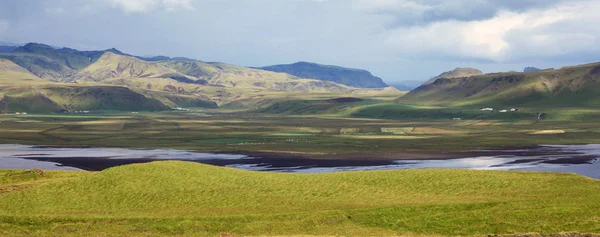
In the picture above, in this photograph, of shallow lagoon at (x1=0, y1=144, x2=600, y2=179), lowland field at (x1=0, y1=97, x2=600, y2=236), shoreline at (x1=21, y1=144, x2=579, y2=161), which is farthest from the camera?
shoreline at (x1=21, y1=144, x2=579, y2=161)

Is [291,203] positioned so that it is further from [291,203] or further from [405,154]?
[405,154]

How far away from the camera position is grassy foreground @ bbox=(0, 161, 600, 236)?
50531mm

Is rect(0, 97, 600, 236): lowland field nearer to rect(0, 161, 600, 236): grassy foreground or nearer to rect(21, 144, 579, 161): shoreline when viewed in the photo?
rect(0, 161, 600, 236): grassy foreground

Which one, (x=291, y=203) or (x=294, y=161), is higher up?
(x=291, y=203)

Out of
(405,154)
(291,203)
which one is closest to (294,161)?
(405,154)

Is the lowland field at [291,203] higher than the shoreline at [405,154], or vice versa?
the lowland field at [291,203]


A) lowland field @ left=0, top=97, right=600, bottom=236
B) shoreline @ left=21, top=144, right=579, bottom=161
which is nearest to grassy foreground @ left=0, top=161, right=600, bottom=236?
lowland field @ left=0, top=97, right=600, bottom=236

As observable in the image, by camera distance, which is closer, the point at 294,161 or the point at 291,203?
the point at 291,203

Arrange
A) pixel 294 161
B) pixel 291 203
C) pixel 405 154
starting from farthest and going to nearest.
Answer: pixel 405 154, pixel 294 161, pixel 291 203

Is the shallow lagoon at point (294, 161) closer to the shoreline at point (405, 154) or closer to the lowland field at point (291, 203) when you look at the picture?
the shoreline at point (405, 154)

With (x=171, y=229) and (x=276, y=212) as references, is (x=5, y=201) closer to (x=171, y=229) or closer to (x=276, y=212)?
(x=171, y=229)

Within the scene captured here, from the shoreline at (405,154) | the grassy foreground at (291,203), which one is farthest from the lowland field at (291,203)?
the shoreline at (405,154)

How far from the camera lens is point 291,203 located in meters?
62.0

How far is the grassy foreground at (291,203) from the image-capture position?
166 feet
